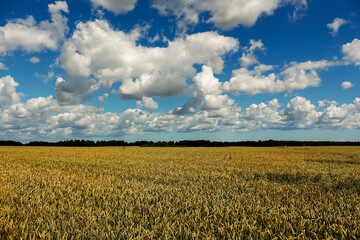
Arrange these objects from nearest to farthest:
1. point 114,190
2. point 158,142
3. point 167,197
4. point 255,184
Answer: point 167,197
point 114,190
point 255,184
point 158,142

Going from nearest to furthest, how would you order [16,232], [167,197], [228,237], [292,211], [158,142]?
1. [228,237]
2. [16,232]
3. [292,211]
4. [167,197]
5. [158,142]

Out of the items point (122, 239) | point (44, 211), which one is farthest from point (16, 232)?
point (122, 239)

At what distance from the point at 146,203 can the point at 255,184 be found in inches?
146

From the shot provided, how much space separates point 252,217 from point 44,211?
3.64 meters

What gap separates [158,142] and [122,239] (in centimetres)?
6174

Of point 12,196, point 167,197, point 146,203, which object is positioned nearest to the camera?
point 146,203

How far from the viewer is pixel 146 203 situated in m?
4.30

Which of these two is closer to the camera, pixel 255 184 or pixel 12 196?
pixel 12 196

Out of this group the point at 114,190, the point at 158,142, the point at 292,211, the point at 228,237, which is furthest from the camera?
the point at 158,142

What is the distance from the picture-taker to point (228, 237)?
2770 millimetres

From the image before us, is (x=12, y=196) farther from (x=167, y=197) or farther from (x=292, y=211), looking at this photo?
(x=292, y=211)

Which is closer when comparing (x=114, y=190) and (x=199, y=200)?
(x=199, y=200)

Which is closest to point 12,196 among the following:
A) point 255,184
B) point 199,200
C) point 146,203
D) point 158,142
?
point 146,203

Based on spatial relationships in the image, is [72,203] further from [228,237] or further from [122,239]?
[228,237]
